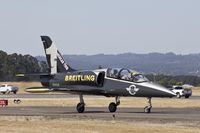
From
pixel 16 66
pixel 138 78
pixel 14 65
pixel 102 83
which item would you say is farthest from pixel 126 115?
pixel 16 66

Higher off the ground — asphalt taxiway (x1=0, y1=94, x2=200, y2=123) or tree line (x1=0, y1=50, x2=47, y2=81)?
tree line (x1=0, y1=50, x2=47, y2=81)

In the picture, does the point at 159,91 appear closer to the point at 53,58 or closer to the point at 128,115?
the point at 128,115

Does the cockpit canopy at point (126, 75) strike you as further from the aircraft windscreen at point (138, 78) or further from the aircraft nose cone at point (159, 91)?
the aircraft nose cone at point (159, 91)

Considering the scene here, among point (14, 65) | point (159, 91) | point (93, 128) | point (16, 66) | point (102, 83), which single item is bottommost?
point (93, 128)

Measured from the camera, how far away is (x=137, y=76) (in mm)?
34344

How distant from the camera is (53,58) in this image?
1550 inches

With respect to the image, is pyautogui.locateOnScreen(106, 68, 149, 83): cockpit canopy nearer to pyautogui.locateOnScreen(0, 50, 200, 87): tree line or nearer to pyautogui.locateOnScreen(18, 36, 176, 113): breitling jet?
pyautogui.locateOnScreen(18, 36, 176, 113): breitling jet

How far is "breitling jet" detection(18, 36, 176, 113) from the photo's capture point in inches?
1331

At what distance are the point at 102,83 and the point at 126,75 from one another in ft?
5.41

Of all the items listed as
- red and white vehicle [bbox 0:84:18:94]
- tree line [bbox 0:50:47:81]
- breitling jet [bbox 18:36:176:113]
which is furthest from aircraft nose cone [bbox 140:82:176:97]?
tree line [bbox 0:50:47:81]

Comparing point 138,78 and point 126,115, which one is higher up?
point 138,78

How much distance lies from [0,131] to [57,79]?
645 inches

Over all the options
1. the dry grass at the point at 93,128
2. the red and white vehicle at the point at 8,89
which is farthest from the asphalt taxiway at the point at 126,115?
the red and white vehicle at the point at 8,89

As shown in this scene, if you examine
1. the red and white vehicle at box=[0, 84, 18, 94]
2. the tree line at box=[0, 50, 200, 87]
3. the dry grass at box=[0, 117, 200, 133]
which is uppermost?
the tree line at box=[0, 50, 200, 87]
